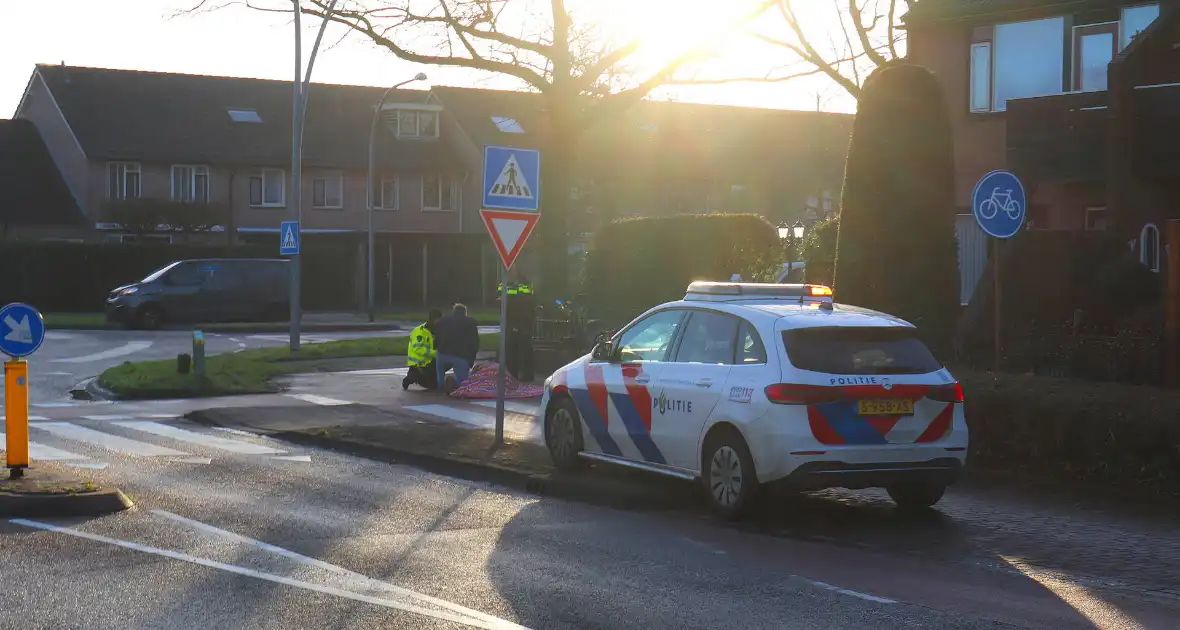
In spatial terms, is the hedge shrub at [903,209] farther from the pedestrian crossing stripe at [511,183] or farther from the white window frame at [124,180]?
the white window frame at [124,180]

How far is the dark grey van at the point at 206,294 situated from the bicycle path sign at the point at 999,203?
2884 centimetres

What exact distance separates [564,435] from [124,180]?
47801mm

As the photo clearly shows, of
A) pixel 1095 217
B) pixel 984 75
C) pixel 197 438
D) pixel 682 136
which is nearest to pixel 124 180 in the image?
pixel 682 136

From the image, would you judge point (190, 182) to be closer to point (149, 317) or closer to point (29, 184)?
point (29, 184)

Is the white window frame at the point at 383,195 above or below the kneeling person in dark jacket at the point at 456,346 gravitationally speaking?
above

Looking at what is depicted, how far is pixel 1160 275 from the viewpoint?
61.5ft

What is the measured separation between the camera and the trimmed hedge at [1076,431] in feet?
37.4

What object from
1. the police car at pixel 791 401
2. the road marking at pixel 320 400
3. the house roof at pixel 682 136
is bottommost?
the road marking at pixel 320 400

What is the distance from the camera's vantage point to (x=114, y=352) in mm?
30125

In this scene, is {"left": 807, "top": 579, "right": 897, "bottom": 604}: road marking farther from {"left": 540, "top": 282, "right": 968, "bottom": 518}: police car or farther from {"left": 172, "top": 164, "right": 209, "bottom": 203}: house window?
{"left": 172, "top": 164, "right": 209, "bottom": 203}: house window

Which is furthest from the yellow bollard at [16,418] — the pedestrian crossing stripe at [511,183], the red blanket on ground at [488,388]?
the red blanket on ground at [488,388]

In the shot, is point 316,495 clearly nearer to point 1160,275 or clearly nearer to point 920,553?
point 920,553

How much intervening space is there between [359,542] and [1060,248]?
12090mm

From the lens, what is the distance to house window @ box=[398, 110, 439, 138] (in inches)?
2544
